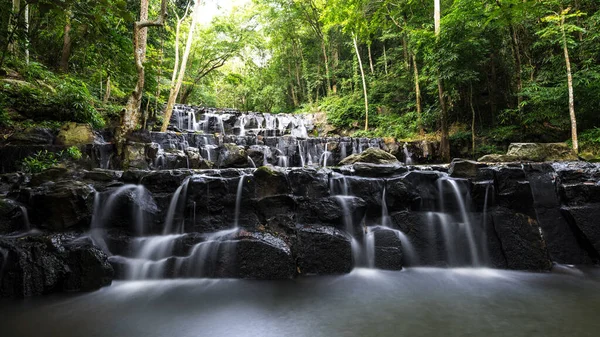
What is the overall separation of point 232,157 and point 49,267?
615 cm

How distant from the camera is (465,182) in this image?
5.73m

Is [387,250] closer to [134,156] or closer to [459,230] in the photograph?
[459,230]

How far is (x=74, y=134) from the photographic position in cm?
801

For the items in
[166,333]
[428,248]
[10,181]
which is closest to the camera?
[166,333]

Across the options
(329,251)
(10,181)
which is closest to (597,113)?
(329,251)

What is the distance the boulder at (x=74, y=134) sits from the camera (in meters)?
7.76

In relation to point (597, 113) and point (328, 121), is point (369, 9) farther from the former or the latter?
point (597, 113)

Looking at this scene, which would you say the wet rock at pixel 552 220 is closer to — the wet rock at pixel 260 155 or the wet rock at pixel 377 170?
the wet rock at pixel 377 170

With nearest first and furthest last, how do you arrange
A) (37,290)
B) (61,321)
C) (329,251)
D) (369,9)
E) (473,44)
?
(61,321) < (37,290) < (329,251) < (473,44) < (369,9)

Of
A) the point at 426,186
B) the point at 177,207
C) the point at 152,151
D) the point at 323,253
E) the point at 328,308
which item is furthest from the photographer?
the point at 152,151

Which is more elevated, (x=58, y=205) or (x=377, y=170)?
(x=377, y=170)

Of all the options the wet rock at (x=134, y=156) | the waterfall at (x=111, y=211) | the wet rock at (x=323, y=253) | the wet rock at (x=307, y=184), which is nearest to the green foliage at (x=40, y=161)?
the wet rock at (x=134, y=156)

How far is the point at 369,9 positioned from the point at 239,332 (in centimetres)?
1598

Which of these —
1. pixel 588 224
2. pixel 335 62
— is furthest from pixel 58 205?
pixel 335 62
